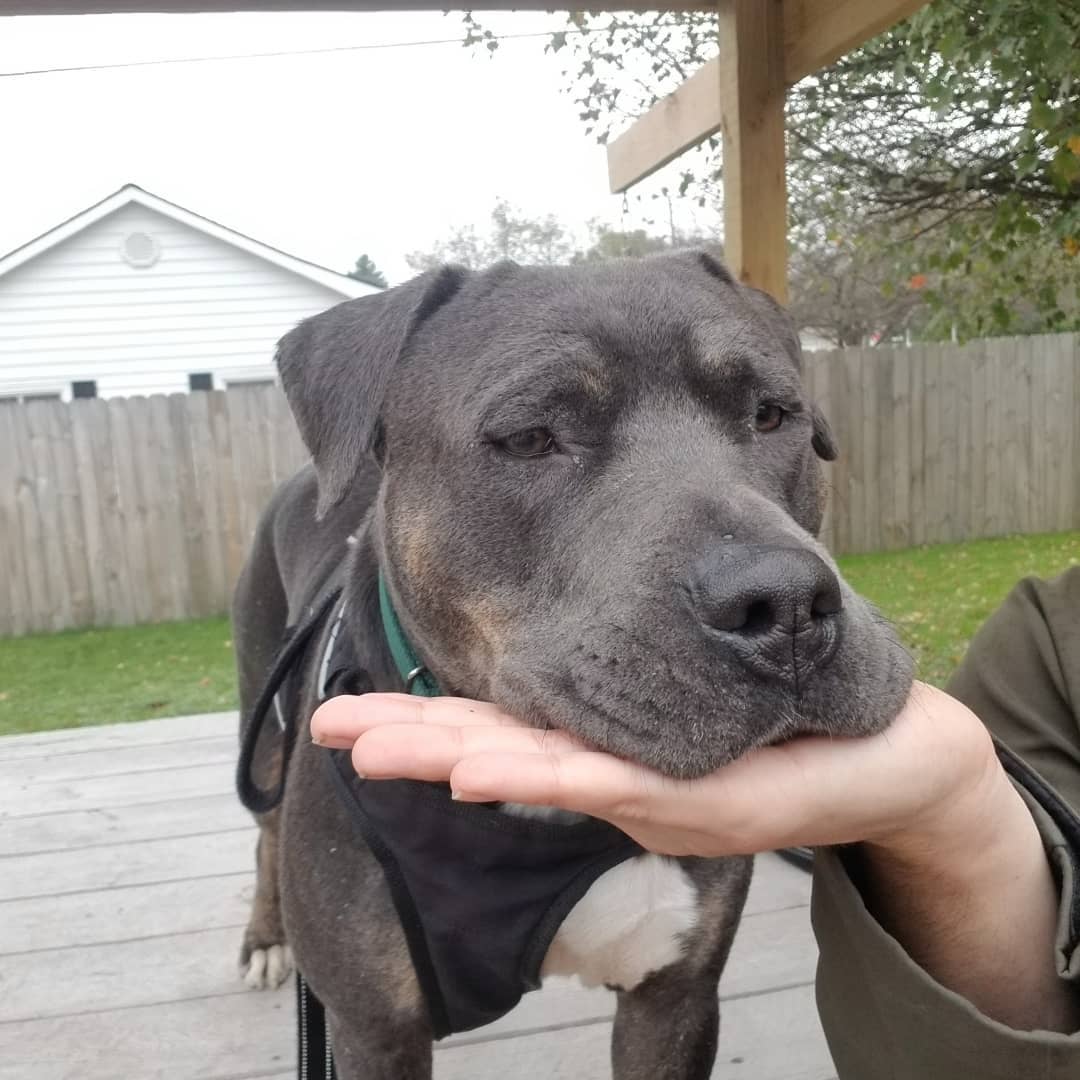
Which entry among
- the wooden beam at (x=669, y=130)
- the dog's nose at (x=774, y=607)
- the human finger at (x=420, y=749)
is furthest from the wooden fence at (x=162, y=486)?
the human finger at (x=420, y=749)

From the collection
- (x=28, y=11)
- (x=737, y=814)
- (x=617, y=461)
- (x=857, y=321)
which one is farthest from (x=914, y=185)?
(x=857, y=321)

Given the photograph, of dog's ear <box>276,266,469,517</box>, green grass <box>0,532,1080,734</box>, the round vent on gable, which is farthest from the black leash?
the round vent on gable

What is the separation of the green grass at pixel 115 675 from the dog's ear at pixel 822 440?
18.2 ft

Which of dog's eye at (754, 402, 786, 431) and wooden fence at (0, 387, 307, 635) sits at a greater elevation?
dog's eye at (754, 402, 786, 431)

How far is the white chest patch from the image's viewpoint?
196cm

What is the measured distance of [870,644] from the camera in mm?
1410

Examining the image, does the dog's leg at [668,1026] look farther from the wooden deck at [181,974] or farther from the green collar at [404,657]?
the green collar at [404,657]

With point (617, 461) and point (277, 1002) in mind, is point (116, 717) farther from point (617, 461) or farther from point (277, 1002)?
point (617, 461)

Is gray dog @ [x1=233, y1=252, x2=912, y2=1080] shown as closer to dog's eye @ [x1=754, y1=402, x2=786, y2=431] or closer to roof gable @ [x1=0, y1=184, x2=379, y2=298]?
dog's eye @ [x1=754, y1=402, x2=786, y2=431]

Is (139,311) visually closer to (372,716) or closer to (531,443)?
(531,443)

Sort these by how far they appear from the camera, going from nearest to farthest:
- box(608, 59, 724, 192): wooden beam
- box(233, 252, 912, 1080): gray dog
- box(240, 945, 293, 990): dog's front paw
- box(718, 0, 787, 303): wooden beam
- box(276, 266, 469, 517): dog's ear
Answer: box(233, 252, 912, 1080): gray dog
box(276, 266, 469, 517): dog's ear
box(240, 945, 293, 990): dog's front paw
box(718, 0, 787, 303): wooden beam
box(608, 59, 724, 192): wooden beam

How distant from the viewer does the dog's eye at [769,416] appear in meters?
1.91

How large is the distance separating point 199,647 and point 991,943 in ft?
27.4

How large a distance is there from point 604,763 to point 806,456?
34.5 inches
